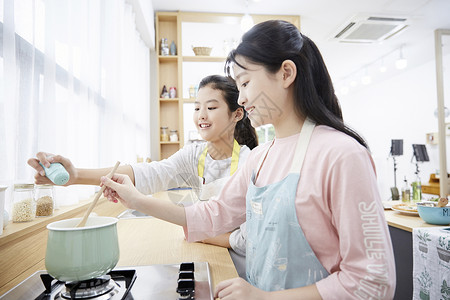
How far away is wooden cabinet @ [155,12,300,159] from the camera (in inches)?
138

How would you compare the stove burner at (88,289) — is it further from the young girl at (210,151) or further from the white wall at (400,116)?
the white wall at (400,116)

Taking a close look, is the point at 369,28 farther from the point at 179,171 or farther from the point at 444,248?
Answer: the point at 179,171

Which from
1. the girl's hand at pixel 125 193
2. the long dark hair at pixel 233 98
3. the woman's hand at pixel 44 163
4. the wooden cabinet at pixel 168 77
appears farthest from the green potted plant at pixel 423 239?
the wooden cabinet at pixel 168 77

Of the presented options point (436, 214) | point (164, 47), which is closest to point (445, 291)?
point (436, 214)

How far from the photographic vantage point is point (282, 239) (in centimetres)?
65

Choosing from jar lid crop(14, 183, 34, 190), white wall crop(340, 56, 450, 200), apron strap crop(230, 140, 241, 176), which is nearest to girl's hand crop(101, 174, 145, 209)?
jar lid crop(14, 183, 34, 190)

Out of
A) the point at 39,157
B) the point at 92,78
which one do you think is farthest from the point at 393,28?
the point at 39,157

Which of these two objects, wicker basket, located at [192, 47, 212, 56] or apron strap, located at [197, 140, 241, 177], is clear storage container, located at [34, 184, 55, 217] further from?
wicker basket, located at [192, 47, 212, 56]

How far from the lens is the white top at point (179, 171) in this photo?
1.16 m

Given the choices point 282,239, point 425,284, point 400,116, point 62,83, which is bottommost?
point 425,284

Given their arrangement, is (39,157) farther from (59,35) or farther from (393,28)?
(393,28)

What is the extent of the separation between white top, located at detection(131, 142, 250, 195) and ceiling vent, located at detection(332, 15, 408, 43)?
9.92 ft

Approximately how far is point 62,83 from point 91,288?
1.05 metres

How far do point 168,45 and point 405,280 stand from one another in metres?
3.45
